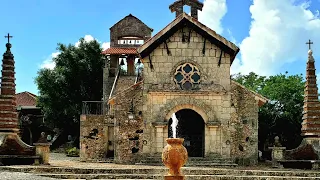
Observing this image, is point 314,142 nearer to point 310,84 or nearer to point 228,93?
point 310,84

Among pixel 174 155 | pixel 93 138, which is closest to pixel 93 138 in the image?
pixel 93 138

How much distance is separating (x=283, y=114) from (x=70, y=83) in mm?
24253

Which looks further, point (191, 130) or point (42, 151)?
point (191, 130)

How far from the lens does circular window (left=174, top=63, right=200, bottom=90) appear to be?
28.6 m

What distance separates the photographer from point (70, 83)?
2170 inches

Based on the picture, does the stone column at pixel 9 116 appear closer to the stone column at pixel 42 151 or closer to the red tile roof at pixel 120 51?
the stone column at pixel 42 151

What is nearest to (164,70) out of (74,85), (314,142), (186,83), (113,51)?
(186,83)

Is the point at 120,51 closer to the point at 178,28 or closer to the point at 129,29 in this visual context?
the point at 129,29

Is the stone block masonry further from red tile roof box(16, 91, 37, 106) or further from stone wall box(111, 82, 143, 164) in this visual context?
red tile roof box(16, 91, 37, 106)

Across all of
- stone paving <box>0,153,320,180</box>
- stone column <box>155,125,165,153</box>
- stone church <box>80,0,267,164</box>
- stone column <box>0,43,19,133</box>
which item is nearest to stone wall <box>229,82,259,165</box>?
stone church <box>80,0,267,164</box>

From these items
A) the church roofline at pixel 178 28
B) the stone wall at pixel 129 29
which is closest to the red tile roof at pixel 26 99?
the stone wall at pixel 129 29

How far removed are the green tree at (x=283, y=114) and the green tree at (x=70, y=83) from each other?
1976 cm

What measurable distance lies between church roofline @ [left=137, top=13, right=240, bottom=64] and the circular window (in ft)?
5.64

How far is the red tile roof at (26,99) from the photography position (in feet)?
202
